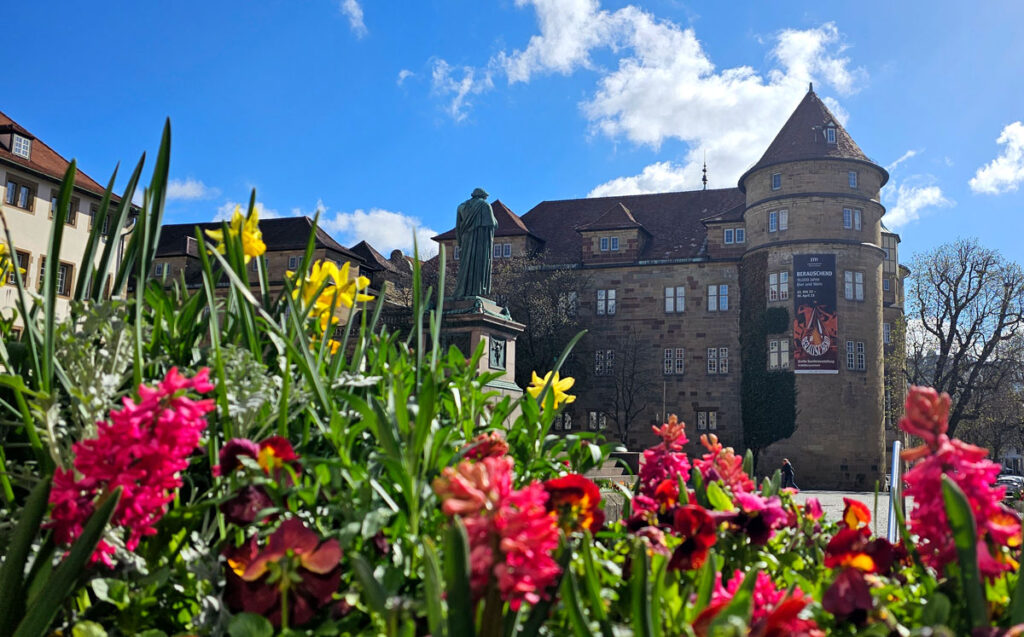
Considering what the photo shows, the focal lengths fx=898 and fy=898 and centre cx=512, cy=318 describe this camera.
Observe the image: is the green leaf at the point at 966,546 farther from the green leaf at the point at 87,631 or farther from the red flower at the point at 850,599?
the green leaf at the point at 87,631

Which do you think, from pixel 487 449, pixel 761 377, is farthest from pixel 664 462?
pixel 761 377

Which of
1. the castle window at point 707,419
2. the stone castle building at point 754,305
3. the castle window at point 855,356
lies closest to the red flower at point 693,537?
the stone castle building at point 754,305

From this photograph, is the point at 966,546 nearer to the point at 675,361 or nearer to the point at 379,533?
the point at 379,533

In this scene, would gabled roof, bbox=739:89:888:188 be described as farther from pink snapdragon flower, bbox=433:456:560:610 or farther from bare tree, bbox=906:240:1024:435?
pink snapdragon flower, bbox=433:456:560:610

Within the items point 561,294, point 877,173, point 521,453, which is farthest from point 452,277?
point 521,453

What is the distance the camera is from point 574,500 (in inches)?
58.7

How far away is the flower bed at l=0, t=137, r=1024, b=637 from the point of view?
1.10 meters

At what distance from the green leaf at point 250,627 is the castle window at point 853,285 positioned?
3764 cm

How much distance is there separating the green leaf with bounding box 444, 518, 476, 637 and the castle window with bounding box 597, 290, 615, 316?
4199 centimetres

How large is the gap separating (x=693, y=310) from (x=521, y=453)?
40.1 m

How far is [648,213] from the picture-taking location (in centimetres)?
4631

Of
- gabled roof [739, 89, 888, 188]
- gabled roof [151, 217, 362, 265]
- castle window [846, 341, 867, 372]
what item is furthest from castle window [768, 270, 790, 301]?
gabled roof [151, 217, 362, 265]

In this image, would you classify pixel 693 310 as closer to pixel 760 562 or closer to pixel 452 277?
pixel 452 277

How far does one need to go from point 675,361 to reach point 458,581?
4123 cm
